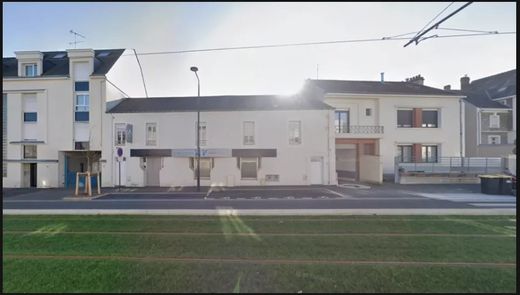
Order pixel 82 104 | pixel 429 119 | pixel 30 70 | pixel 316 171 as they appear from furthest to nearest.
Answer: pixel 429 119, pixel 30 70, pixel 82 104, pixel 316 171

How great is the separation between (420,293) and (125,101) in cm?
2327

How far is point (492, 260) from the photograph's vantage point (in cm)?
475

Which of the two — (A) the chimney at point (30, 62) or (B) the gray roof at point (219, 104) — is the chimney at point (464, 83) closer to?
(B) the gray roof at point (219, 104)

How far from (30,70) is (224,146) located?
1673 centimetres

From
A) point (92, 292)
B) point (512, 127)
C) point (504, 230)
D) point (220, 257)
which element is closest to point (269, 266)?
point (220, 257)

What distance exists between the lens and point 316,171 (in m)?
18.6

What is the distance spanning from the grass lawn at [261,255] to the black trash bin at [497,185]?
824cm

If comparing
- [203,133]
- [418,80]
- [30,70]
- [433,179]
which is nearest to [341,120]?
[433,179]

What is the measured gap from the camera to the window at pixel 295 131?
18703 millimetres

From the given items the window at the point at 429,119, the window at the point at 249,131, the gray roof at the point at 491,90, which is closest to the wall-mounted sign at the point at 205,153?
the window at the point at 249,131

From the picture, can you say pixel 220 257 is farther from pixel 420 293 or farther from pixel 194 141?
pixel 194 141

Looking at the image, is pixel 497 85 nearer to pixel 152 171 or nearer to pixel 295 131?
pixel 295 131

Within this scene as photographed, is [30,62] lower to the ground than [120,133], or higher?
higher

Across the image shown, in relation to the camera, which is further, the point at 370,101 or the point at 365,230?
the point at 370,101
